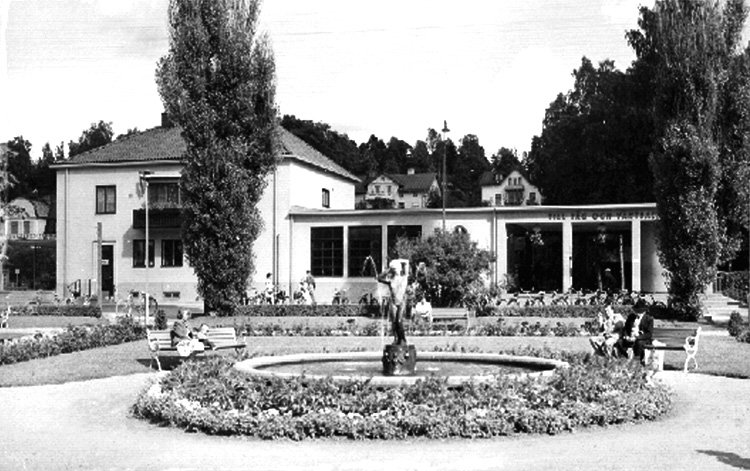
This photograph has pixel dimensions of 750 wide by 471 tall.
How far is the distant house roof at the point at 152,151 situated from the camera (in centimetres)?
5117

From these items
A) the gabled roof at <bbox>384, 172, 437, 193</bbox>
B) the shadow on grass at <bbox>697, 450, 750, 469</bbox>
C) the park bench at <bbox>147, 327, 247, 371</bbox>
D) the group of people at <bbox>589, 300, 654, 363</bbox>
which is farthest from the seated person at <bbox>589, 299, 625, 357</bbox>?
the gabled roof at <bbox>384, 172, 437, 193</bbox>

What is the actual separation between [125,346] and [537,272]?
1384 inches

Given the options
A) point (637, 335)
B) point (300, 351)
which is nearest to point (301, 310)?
point (300, 351)

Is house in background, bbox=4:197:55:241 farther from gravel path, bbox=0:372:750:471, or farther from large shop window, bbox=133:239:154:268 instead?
gravel path, bbox=0:372:750:471

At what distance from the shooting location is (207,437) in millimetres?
11602

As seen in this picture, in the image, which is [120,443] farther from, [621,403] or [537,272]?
[537,272]

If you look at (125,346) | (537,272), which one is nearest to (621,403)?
A: (125,346)

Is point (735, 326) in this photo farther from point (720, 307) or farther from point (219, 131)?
point (219, 131)

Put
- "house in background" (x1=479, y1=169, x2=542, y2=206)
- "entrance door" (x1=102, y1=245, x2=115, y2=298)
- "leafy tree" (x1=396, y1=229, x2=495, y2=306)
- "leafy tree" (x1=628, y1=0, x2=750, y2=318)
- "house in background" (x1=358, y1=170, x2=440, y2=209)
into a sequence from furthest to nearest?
1. "house in background" (x1=358, y1=170, x2=440, y2=209)
2. "house in background" (x1=479, y1=169, x2=542, y2=206)
3. "entrance door" (x1=102, y1=245, x2=115, y2=298)
4. "leafy tree" (x1=396, y1=229, x2=495, y2=306)
5. "leafy tree" (x1=628, y1=0, x2=750, y2=318)

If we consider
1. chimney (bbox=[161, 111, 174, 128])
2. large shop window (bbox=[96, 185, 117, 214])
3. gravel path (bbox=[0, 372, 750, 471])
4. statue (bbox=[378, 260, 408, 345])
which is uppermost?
chimney (bbox=[161, 111, 174, 128])

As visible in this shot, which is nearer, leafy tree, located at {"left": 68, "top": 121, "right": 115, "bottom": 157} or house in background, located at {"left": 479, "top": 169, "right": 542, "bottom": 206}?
house in background, located at {"left": 479, "top": 169, "right": 542, "bottom": 206}

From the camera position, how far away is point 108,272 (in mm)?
51375

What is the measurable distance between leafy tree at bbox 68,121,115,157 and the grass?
124 meters

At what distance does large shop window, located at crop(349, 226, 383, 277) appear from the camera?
45875 millimetres
